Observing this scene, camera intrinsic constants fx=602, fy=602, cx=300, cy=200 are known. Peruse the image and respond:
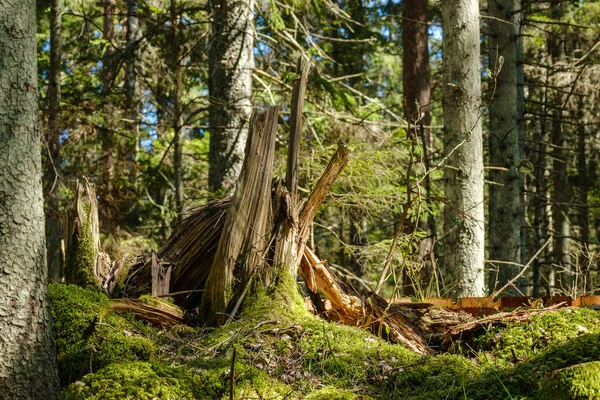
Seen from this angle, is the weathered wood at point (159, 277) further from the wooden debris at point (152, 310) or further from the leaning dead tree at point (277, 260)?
the wooden debris at point (152, 310)

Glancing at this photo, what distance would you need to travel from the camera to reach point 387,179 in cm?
841

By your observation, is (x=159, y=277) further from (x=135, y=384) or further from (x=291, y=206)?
(x=135, y=384)

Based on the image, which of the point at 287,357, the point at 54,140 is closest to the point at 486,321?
the point at 287,357

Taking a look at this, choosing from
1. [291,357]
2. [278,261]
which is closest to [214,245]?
[278,261]

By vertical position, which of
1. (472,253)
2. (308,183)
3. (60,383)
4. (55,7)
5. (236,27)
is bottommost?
(60,383)

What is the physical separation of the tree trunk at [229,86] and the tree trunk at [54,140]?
2.58m

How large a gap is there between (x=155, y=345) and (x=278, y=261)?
3.72 feet

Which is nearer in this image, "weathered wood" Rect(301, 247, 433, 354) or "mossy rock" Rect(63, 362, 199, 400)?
"mossy rock" Rect(63, 362, 199, 400)

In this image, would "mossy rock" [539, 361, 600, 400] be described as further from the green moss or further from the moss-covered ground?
the green moss

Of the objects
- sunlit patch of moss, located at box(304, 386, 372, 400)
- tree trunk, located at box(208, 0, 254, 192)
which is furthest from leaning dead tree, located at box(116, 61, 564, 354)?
tree trunk, located at box(208, 0, 254, 192)

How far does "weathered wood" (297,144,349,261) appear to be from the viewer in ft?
15.7

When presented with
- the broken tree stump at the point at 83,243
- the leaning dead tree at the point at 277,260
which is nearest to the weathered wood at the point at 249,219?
the leaning dead tree at the point at 277,260

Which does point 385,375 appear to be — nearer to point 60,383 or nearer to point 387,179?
point 60,383

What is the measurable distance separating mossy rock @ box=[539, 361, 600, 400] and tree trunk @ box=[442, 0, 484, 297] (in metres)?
4.42
